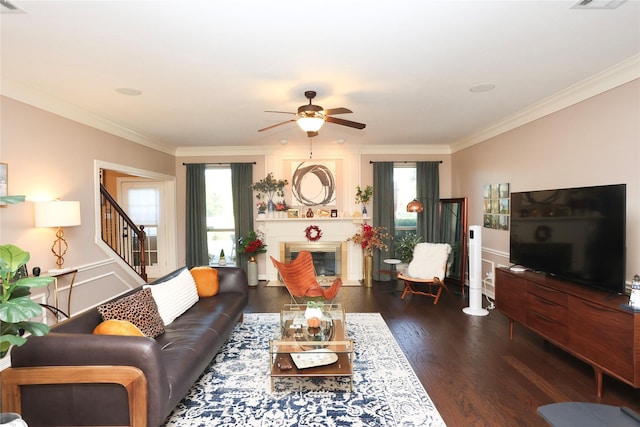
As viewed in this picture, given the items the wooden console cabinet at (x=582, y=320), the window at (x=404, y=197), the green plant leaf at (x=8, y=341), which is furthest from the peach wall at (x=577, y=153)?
the green plant leaf at (x=8, y=341)

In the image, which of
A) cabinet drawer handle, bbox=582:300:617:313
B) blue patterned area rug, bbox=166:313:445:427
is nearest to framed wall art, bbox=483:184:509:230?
cabinet drawer handle, bbox=582:300:617:313

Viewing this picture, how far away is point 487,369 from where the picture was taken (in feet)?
9.11

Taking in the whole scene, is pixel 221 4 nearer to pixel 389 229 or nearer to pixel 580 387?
pixel 580 387

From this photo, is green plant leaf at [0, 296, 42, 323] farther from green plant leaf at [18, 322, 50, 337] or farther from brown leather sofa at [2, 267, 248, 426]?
brown leather sofa at [2, 267, 248, 426]

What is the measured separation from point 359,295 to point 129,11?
456 cm

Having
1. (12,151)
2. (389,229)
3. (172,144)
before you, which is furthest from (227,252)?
(12,151)

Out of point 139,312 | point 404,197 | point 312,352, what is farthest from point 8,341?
point 404,197

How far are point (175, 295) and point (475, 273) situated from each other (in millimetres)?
3718

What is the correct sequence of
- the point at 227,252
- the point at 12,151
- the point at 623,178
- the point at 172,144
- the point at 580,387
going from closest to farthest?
1. the point at 580,387
2. the point at 623,178
3. the point at 12,151
4. the point at 172,144
5. the point at 227,252

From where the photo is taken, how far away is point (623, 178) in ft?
8.95

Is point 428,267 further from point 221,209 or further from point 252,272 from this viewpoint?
point 221,209

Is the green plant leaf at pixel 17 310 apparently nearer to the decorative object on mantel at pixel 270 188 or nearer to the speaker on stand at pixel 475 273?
the speaker on stand at pixel 475 273

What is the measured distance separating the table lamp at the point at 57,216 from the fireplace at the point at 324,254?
342cm

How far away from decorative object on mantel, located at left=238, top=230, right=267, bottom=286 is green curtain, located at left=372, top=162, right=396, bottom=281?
2245mm
